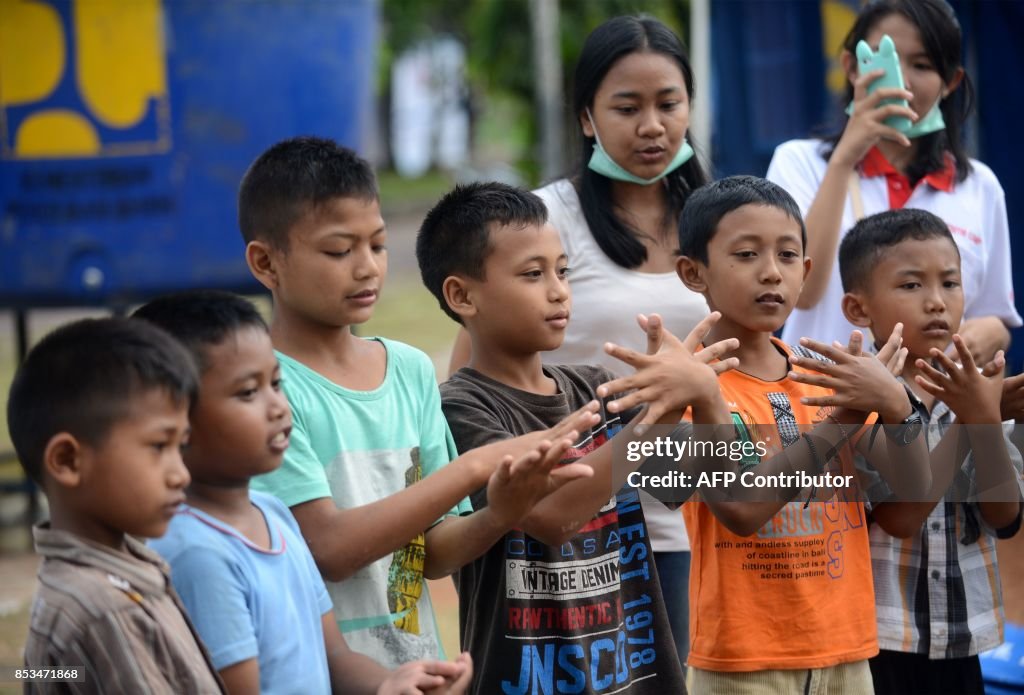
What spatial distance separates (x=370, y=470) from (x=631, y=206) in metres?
1.20

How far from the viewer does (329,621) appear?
86.3 inches

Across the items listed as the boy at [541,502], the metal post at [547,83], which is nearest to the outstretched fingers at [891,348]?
the boy at [541,502]

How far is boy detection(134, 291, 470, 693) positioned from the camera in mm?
1977

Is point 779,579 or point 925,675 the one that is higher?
point 779,579

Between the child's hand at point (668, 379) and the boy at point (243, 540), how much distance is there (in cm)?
58

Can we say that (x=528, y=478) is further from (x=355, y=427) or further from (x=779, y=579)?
(x=779, y=579)

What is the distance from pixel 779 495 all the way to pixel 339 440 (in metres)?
0.90

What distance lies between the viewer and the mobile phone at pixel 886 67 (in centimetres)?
330

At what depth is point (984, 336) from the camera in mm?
3242

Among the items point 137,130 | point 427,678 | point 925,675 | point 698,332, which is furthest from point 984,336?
point 137,130

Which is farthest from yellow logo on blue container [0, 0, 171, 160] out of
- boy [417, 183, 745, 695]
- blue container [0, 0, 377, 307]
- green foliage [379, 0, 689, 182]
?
green foliage [379, 0, 689, 182]

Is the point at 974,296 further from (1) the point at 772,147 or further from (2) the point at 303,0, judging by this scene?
(1) the point at 772,147

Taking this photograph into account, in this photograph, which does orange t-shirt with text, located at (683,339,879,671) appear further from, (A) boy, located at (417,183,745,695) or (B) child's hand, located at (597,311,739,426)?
(B) child's hand, located at (597,311,739,426)

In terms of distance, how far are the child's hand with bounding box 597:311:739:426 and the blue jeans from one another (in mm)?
756
